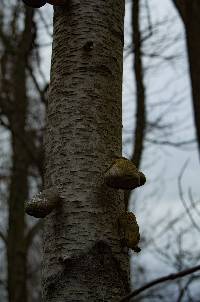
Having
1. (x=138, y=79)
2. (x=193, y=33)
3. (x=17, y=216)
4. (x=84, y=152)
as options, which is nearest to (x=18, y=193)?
(x=17, y=216)

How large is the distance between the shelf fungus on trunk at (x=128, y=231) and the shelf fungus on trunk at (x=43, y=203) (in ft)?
0.60

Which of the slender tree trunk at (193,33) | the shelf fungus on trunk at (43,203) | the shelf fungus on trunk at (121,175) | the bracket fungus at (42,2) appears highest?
the slender tree trunk at (193,33)

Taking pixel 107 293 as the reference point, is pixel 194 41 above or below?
above

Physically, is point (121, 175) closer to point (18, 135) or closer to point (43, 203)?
point (43, 203)

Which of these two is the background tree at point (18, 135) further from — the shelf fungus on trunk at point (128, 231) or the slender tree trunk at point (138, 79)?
the shelf fungus on trunk at point (128, 231)

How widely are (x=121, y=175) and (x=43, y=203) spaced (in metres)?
0.21

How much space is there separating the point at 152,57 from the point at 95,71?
6139 mm

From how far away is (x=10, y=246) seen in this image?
6961 millimetres

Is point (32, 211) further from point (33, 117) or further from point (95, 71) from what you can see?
A: point (33, 117)

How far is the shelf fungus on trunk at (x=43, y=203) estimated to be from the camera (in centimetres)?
127

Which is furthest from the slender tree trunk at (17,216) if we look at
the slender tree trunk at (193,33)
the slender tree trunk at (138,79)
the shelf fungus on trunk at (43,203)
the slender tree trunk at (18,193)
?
the shelf fungus on trunk at (43,203)

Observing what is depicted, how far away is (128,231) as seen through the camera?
1320mm

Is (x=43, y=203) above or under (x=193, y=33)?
under

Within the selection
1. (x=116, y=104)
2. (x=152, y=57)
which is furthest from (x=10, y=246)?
(x=116, y=104)
